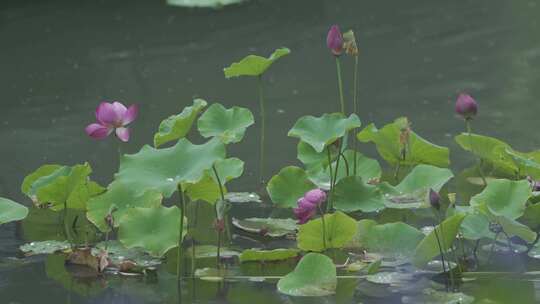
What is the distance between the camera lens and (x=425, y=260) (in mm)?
1755

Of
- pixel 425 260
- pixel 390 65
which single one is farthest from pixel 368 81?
pixel 425 260

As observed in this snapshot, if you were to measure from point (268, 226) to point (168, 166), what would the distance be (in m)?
0.41

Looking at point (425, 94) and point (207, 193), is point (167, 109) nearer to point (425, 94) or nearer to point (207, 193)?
point (425, 94)

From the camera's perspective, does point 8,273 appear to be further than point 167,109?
No

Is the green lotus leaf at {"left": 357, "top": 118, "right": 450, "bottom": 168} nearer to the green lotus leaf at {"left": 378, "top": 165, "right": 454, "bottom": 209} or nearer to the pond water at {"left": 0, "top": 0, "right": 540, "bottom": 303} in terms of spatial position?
the green lotus leaf at {"left": 378, "top": 165, "right": 454, "bottom": 209}

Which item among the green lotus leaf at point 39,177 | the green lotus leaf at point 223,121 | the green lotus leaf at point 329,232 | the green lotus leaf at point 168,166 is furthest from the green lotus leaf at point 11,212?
the green lotus leaf at point 329,232

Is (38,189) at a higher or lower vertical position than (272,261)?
higher

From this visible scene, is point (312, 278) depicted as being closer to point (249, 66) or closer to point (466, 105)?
point (466, 105)

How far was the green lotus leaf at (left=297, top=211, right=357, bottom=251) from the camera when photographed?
1836mm

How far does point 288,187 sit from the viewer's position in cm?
213

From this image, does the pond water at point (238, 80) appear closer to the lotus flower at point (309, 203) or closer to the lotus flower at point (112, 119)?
the lotus flower at point (309, 203)

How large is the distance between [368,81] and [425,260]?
1563 mm

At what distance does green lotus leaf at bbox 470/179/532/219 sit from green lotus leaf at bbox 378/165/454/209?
0.44 ft

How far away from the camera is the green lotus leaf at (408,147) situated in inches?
85.8
